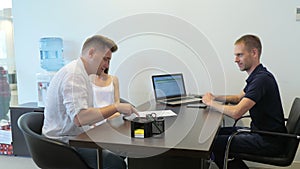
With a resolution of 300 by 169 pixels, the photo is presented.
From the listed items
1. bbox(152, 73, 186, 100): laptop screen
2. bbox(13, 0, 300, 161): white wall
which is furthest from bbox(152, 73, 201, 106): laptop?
bbox(13, 0, 300, 161): white wall

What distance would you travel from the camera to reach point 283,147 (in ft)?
7.16

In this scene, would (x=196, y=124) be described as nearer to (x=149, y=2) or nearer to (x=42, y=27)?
(x=149, y=2)

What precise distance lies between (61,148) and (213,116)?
1.05m

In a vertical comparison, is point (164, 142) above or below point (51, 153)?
above

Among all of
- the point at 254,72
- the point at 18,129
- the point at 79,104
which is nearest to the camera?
the point at 79,104

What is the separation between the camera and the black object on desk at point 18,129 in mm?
3347

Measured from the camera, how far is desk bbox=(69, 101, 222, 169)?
1480mm

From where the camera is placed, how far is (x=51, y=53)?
3.68 meters

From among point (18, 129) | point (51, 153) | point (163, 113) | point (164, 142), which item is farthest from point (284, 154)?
point (18, 129)

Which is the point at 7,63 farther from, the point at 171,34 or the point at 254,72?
the point at 254,72

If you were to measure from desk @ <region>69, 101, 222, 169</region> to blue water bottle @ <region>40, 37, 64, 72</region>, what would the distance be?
5.95ft

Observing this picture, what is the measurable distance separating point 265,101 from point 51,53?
256 centimetres

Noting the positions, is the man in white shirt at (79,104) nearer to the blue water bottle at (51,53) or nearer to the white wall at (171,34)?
the white wall at (171,34)

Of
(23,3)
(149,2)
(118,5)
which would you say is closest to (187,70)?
(149,2)
